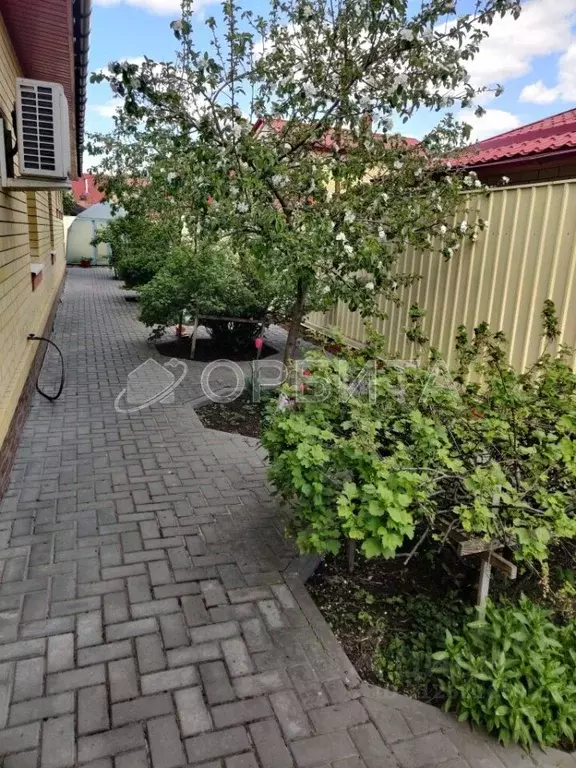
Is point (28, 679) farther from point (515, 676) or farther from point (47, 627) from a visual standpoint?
point (515, 676)

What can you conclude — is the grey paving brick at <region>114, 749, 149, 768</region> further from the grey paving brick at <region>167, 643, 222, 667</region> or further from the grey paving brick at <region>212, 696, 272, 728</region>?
the grey paving brick at <region>167, 643, 222, 667</region>

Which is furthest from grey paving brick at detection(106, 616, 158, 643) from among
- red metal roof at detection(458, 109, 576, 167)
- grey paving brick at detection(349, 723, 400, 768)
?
red metal roof at detection(458, 109, 576, 167)

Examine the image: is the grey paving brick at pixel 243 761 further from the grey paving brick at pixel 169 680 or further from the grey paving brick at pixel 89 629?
the grey paving brick at pixel 89 629

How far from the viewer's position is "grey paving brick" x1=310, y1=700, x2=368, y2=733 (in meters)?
2.14

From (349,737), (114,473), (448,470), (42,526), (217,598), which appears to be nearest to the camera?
(349,737)

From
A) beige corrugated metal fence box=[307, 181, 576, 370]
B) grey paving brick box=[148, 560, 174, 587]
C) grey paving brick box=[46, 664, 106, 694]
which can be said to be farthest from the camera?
beige corrugated metal fence box=[307, 181, 576, 370]

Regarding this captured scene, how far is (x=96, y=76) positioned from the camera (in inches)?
160

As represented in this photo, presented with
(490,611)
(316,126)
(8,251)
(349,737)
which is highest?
(316,126)

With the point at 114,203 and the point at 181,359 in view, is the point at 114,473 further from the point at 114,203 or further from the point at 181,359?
the point at 114,203

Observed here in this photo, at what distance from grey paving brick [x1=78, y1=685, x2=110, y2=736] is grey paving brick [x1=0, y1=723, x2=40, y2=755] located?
16 centimetres

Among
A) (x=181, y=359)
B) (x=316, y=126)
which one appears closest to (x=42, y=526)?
(x=316, y=126)

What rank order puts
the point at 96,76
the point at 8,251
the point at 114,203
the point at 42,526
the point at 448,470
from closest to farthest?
the point at 448,470
the point at 42,526
the point at 96,76
the point at 8,251
the point at 114,203

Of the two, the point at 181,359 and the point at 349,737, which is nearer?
the point at 349,737

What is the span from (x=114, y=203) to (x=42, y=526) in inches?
392
